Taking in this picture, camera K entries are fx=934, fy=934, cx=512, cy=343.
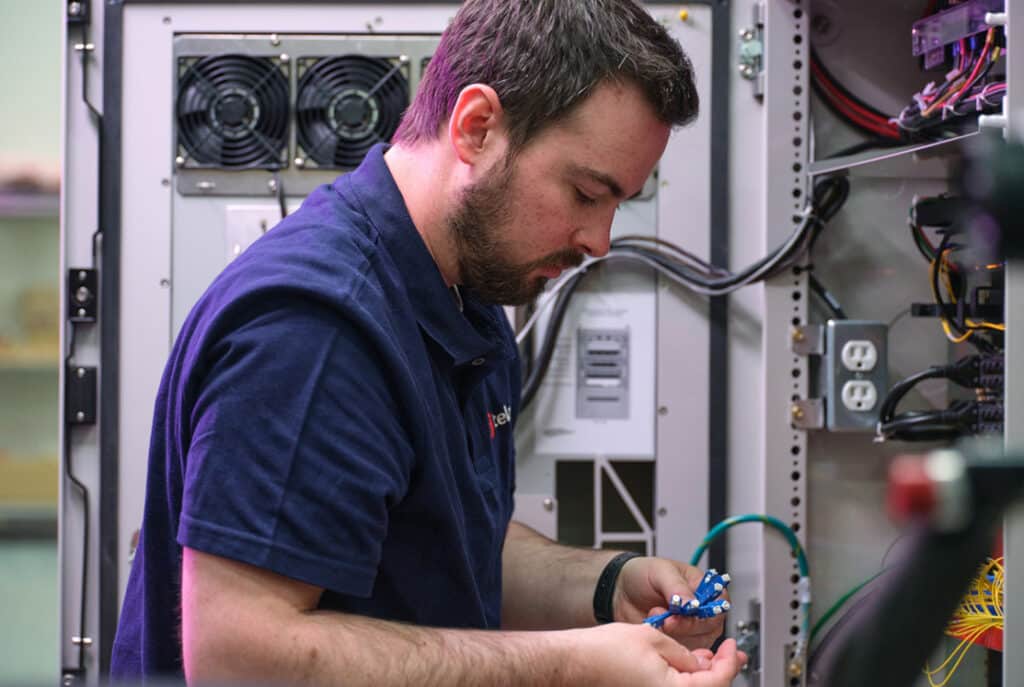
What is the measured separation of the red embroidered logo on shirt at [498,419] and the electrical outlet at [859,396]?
0.79 m

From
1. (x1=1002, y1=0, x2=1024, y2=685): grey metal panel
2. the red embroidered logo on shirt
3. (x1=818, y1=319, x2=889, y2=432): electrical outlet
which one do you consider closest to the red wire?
(x1=818, y1=319, x2=889, y2=432): electrical outlet

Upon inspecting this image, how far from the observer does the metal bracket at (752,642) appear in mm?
1970

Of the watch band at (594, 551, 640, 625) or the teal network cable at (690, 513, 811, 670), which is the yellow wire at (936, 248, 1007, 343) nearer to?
the teal network cable at (690, 513, 811, 670)

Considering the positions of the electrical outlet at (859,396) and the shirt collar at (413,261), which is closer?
the shirt collar at (413,261)

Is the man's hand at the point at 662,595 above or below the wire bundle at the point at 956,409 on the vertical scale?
below

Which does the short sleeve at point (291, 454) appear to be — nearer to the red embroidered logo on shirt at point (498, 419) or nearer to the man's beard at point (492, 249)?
the man's beard at point (492, 249)

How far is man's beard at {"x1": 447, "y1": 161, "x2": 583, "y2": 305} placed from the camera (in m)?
1.22

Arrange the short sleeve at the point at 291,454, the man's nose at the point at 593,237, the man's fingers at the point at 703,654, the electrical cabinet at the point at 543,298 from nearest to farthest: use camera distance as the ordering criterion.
Answer: the short sleeve at the point at 291,454 → the man's fingers at the point at 703,654 → the man's nose at the point at 593,237 → the electrical cabinet at the point at 543,298

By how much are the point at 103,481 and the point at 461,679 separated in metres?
1.34

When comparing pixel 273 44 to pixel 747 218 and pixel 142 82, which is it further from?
pixel 747 218

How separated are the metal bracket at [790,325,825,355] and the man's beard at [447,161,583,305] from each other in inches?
29.8

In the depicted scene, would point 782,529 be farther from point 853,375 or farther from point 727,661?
point 727,661

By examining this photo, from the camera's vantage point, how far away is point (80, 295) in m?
2.06

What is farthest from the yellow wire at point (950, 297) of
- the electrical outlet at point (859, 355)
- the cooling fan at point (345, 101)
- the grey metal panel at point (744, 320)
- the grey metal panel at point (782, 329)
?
the cooling fan at point (345, 101)
